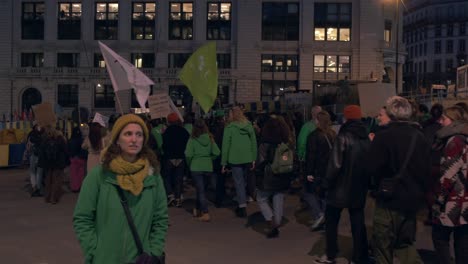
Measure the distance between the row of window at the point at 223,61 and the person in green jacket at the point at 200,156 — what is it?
150ft

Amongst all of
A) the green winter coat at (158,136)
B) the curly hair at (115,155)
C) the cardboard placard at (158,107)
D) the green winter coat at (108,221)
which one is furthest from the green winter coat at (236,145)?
the green winter coat at (108,221)

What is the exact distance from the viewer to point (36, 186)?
14016 mm

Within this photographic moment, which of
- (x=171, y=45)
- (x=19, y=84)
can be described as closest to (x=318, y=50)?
(x=171, y=45)

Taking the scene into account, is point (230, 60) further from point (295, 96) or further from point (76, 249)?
point (76, 249)

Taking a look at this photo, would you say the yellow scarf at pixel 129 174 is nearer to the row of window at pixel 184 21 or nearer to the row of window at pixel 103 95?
the row of window at pixel 103 95

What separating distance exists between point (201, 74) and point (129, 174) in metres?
10.0

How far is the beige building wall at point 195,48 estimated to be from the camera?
182ft

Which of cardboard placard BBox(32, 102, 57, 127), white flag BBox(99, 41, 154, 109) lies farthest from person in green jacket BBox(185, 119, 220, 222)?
cardboard placard BBox(32, 102, 57, 127)

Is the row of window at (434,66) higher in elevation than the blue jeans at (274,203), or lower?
higher

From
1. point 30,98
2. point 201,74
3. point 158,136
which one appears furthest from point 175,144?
point 30,98

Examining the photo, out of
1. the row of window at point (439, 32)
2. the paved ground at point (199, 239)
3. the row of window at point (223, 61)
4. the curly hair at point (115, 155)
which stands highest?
the row of window at point (439, 32)

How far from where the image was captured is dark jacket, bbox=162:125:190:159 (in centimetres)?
1166

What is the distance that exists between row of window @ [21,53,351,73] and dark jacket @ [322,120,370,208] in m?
48.9

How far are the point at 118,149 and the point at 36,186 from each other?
10.5m
